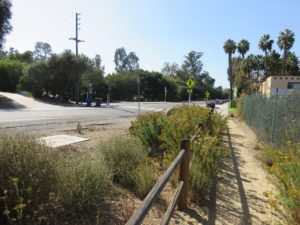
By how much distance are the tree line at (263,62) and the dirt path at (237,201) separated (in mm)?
53471

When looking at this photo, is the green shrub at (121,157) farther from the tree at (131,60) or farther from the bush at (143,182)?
the tree at (131,60)

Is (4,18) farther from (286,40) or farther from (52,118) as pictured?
(286,40)

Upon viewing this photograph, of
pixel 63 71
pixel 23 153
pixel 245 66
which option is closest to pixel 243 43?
pixel 245 66

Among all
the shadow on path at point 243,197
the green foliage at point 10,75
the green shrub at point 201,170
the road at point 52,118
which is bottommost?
the shadow on path at point 243,197

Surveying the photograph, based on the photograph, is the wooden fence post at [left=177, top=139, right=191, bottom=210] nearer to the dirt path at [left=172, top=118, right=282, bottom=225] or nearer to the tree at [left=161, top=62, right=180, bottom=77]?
the dirt path at [left=172, top=118, right=282, bottom=225]

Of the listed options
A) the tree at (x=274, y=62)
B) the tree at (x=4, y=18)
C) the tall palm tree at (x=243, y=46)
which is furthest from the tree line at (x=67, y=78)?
the tree at (x=274, y=62)

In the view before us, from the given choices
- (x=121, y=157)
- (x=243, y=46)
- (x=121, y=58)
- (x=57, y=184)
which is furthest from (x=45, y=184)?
(x=121, y=58)

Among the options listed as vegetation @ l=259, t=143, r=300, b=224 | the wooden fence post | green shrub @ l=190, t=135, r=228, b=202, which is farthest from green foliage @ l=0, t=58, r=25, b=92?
vegetation @ l=259, t=143, r=300, b=224

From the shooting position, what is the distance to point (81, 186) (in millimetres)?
4129

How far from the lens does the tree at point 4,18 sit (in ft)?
101

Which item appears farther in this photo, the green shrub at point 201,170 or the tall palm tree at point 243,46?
the tall palm tree at point 243,46

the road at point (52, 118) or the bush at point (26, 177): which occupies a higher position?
the bush at point (26, 177)

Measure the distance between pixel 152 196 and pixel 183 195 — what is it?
2.16 m

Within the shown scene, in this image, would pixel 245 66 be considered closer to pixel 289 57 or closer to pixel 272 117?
pixel 289 57
